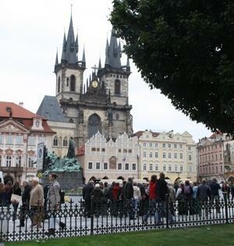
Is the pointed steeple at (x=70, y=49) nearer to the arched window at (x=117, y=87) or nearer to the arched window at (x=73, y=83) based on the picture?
the arched window at (x=73, y=83)

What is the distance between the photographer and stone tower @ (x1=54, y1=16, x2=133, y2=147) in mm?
83000

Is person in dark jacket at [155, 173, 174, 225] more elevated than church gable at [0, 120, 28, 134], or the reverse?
church gable at [0, 120, 28, 134]

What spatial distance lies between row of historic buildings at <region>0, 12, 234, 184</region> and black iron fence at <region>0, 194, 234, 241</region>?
155 ft

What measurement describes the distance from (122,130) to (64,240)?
7668 cm

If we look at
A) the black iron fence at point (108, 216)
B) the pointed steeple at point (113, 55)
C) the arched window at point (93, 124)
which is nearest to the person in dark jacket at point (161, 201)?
the black iron fence at point (108, 216)

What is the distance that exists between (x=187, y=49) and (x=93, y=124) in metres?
75.1

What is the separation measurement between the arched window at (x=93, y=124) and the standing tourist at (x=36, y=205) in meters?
71.1

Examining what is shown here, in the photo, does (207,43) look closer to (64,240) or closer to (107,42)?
(64,240)

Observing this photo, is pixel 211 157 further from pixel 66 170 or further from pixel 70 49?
pixel 66 170

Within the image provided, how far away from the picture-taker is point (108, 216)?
12.1 m

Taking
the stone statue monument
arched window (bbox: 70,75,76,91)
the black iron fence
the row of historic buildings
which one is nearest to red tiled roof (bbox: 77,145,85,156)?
the row of historic buildings

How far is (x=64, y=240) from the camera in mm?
9867

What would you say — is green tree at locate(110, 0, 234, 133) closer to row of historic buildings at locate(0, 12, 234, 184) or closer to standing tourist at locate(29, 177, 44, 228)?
standing tourist at locate(29, 177, 44, 228)

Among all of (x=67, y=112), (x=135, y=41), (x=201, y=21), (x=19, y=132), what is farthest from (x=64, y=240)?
(x=67, y=112)
